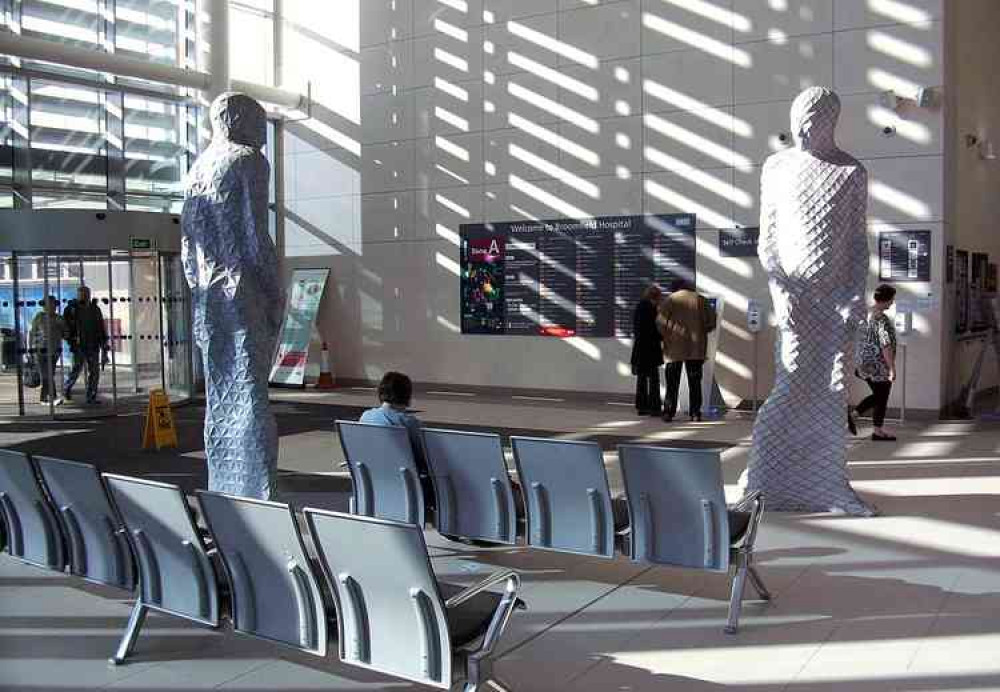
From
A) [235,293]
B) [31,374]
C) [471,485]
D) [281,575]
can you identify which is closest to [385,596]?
[281,575]

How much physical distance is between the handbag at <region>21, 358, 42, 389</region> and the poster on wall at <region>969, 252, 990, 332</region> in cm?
Answer: 1193

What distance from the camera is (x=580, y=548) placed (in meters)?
4.71

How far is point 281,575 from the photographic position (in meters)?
3.45

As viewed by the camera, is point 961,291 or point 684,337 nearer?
point 684,337

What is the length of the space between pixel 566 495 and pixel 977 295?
9.89 metres

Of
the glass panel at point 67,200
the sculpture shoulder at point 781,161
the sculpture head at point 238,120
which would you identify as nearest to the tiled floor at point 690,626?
the sculpture shoulder at point 781,161

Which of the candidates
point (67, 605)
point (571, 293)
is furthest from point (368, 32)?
point (67, 605)

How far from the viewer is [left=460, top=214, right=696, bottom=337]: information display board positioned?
1284 cm

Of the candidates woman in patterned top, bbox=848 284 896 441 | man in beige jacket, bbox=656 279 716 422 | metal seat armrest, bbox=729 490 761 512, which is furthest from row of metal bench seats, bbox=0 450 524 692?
man in beige jacket, bbox=656 279 716 422

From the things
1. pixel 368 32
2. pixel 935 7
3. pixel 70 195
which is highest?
pixel 368 32

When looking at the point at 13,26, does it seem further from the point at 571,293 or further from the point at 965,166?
the point at 965,166

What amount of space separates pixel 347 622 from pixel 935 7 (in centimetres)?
1026

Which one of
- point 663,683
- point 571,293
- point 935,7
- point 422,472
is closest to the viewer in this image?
point 663,683

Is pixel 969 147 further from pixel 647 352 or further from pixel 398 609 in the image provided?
pixel 398 609
